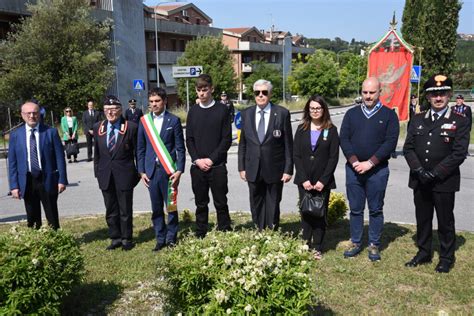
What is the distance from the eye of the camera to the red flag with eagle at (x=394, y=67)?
13678 mm

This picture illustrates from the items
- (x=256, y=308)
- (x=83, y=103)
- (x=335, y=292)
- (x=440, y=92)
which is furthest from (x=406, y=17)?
(x=256, y=308)

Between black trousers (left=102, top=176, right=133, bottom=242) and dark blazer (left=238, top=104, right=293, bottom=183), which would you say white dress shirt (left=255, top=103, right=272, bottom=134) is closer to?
dark blazer (left=238, top=104, right=293, bottom=183)

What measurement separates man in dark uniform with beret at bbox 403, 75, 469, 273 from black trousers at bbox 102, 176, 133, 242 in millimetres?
3432

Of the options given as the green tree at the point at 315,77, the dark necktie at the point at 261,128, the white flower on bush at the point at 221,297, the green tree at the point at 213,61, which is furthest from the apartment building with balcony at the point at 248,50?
the white flower on bush at the point at 221,297

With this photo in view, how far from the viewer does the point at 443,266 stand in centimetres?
498

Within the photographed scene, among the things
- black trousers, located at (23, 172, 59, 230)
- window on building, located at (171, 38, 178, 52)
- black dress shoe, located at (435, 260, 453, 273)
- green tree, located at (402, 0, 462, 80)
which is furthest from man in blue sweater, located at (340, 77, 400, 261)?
window on building, located at (171, 38, 178, 52)

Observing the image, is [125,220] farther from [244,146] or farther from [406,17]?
[406,17]

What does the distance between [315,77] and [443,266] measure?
4604cm

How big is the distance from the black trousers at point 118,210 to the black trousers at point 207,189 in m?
0.87

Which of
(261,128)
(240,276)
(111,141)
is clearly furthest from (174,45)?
(240,276)

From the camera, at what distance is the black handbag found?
205 inches

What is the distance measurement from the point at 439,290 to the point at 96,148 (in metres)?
4.33

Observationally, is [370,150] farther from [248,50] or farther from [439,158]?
[248,50]

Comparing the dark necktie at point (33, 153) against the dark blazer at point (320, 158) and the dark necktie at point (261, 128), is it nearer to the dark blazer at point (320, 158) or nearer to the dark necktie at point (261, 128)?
the dark necktie at point (261, 128)
